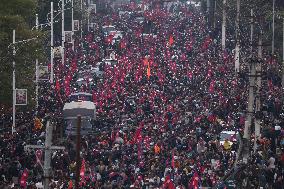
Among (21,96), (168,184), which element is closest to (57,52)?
(21,96)

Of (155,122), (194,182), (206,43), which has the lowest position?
(194,182)

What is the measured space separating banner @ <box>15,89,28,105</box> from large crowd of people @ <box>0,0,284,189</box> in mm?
1078

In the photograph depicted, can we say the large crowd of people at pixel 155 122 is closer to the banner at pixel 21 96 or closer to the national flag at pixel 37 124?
the national flag at pixel 37 124

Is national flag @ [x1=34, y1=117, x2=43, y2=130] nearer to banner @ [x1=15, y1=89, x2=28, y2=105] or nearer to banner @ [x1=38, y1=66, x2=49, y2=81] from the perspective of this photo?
banner @ [x1=15, y1=89, x2=28, y2=105]

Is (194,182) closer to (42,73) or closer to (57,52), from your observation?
(42,73)

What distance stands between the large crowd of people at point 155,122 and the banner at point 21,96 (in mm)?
1078

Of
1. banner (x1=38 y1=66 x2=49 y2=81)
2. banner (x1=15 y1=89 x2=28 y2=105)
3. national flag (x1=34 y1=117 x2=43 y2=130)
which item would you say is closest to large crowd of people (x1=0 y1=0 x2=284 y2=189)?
national flag (x1=34 y1=117 x2=43 y2=130)

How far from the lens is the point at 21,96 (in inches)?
1495

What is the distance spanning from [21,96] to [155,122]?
6033mm

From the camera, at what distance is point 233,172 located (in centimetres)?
2850

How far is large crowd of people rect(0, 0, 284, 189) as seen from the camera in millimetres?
29469

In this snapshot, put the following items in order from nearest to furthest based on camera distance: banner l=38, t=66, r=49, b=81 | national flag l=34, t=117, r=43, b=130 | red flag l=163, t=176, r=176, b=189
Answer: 1. red flag l=163, t=176, r=176, b=189
2. national flag l=34, t=117, r=43, b=130
3. banner l=38, t=66, r=49, b=81

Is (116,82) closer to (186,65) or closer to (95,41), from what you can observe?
(186,65)

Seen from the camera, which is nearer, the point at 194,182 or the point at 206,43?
the point at 194,182
